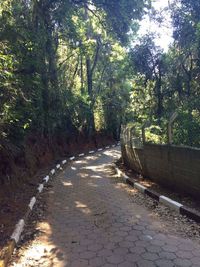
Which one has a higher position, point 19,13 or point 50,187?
point 19,13

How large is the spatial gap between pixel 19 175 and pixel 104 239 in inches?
226

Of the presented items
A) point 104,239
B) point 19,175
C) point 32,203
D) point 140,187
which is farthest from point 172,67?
point 104,239

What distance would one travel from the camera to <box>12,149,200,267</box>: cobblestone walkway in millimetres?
5062

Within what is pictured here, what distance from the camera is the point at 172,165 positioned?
905cm

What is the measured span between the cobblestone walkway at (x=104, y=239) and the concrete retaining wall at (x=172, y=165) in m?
1.17

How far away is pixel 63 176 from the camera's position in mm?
14445

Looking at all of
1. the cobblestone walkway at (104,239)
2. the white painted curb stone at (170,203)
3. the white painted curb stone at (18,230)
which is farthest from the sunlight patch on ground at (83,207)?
the white painted curb stone at (170,203)

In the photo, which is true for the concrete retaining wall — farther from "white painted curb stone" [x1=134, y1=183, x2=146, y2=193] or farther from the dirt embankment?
the dirt embankment

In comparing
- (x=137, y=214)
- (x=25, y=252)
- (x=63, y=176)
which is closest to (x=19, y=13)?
(x=63, y=176)

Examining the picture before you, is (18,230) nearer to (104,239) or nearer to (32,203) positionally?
(104,239)

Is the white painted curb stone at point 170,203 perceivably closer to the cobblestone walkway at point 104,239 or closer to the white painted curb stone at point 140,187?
the cobblestone walkway at point 104,239

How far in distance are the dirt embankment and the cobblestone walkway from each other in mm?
651

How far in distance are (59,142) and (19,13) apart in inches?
421

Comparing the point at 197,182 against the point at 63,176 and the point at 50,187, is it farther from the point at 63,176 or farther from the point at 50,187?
the point at 63,176
